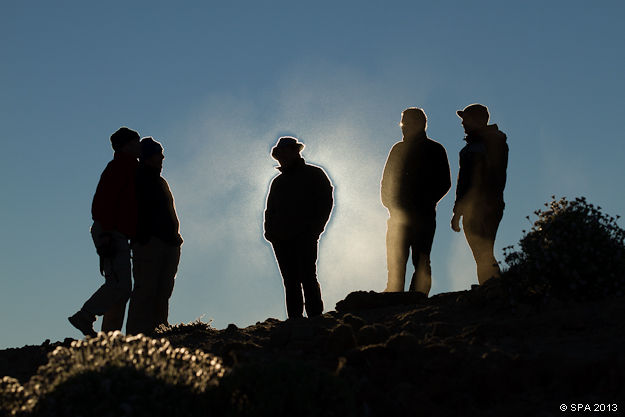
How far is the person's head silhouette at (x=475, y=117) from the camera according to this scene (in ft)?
34.8

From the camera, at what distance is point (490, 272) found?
10680 millimetres

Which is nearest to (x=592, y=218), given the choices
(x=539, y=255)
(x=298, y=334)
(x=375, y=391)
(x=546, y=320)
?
(x=539, y=255)

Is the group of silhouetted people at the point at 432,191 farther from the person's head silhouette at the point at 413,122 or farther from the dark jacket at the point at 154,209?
A: the dark jacket at the point at 154,209

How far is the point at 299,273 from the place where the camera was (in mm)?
10070

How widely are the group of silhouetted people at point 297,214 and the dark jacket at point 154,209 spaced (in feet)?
0.04

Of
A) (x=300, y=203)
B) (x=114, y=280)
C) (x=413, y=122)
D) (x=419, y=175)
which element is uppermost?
(x=413, y=122)

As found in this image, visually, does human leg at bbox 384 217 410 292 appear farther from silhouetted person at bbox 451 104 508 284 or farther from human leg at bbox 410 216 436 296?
silhouetted person at bbox 451 104 508 284

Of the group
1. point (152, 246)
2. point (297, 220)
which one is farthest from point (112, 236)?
point (297, 220)

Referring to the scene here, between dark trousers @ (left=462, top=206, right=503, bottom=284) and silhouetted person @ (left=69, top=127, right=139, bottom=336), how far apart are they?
457cm

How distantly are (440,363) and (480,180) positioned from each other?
16.1 ft

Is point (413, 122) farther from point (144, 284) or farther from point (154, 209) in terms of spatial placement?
point (144, 284)

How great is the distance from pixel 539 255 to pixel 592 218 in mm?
938

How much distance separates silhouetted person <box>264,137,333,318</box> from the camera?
9.80 m

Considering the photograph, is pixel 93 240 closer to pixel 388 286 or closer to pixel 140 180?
pixel 140 180
